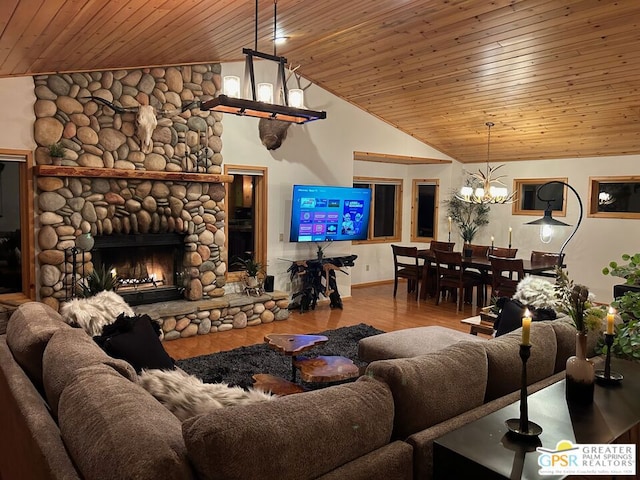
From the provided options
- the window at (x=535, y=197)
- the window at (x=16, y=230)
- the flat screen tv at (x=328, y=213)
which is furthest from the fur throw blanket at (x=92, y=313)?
the window at (x=535, y=197)

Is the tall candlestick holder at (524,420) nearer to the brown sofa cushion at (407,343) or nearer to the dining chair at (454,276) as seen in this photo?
the brown sofa cushion at (407,343)

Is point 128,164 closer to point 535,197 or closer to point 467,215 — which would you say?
point 467,215

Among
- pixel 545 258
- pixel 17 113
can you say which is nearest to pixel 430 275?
pixel 545 258

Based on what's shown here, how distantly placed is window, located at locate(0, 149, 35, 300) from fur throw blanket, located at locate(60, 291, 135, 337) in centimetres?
245

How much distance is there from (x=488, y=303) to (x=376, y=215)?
287 centimetres

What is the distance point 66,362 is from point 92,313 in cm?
108

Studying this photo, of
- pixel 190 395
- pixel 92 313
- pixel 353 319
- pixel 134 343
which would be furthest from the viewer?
pixel 353 319

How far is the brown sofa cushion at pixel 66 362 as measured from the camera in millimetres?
1928

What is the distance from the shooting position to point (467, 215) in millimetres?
9445

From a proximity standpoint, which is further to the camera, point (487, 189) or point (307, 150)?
point (307, 150)

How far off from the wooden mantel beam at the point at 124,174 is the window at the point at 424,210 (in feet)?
15.8

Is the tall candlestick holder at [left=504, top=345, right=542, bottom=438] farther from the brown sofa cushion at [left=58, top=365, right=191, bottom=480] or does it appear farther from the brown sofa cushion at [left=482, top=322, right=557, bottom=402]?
the brown sofa cushion at [left=58, top=365, right=191, bottom=480]

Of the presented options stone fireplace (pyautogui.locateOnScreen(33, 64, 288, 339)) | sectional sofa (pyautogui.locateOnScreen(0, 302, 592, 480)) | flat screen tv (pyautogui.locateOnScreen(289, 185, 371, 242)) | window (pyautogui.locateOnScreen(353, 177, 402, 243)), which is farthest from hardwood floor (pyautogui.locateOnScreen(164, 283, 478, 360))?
sectional sofa (pyautogui.locateOnScreen(0, 302, 592, 480))

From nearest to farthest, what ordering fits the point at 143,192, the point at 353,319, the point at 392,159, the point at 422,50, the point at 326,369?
the point at 326,369 → the point at 422,50 → the point at 143,192 → the point at 353,319 → the point at 392,159
